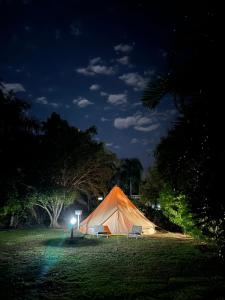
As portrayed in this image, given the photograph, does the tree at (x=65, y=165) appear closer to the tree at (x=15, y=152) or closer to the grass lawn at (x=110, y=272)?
the tree at (x=15, y=152)

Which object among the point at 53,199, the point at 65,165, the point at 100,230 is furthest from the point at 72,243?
the point at 65,165

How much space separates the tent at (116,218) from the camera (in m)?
19.9

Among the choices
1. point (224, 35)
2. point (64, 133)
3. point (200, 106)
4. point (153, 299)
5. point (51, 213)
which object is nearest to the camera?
point (224, 35)

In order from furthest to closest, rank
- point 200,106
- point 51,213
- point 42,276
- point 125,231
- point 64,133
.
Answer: point 51,213
point 64,133
point 125,231
point 42,276
point 200,106

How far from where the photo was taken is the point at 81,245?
15.5m

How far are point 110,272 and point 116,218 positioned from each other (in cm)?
1045

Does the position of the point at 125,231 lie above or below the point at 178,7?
below

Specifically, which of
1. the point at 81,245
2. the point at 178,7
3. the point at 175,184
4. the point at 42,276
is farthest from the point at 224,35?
the point at 81,245

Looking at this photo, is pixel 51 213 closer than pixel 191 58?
No

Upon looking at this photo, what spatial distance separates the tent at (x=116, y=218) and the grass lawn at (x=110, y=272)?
15.3 ft

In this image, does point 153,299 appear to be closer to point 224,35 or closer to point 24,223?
point 224,35

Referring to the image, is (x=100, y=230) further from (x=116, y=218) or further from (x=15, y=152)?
(x=15, y=152)

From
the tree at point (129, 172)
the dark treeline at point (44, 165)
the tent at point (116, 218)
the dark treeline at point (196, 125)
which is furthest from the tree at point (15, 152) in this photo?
the tree at point (129, 172)

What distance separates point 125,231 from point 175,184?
1732 centimetres
